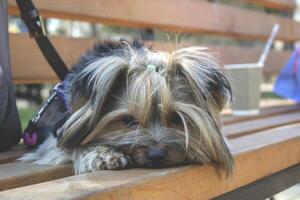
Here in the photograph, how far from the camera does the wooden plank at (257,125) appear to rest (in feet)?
8.59

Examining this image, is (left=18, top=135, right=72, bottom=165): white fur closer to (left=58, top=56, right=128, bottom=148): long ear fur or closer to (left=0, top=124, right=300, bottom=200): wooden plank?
(left=58, top=56, right=128, bottom=148): long ear fur

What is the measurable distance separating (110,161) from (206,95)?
463 mm

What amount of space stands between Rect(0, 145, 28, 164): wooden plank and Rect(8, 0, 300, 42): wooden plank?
0.79 meters

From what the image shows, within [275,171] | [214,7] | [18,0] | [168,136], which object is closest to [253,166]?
[275,171]

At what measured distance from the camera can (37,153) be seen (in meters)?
2.04

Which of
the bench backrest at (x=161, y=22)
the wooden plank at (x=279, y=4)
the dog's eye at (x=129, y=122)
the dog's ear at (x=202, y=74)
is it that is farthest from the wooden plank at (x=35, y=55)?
the wooden plank at (x=279, y=4)

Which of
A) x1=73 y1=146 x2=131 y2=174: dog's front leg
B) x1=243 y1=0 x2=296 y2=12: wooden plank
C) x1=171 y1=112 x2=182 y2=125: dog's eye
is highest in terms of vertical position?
x1=243 y1=0 x2=296 y2=12: wooden plank

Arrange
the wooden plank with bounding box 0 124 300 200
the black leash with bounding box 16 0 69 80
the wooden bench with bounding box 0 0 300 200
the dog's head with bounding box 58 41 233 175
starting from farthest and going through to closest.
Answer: the black leash with bounding box 16 0 69 80 < the dog's head with bounding box 58 41 233 175 < the wooden bench with bounding box 0 0 300 200 < the wooden plank with bounding box 0 124 300 200

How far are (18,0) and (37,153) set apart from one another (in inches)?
29.2

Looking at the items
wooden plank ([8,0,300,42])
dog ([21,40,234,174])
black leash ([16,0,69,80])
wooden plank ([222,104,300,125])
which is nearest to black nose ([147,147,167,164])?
dog ([21,40,234,174])

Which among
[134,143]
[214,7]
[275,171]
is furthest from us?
[214,7]

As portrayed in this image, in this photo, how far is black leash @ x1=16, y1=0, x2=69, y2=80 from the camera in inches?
93.6

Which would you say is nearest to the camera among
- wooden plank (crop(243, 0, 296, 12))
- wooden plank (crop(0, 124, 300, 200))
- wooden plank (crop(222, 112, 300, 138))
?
wooden plank (crop(0, 124, 300, 200))

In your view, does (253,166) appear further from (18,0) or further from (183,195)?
(18,0)
